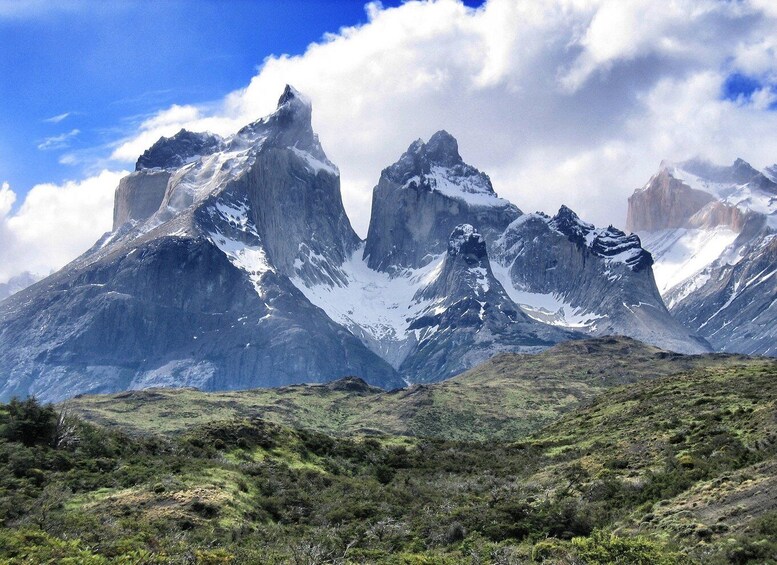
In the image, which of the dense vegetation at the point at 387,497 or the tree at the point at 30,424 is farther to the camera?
the tree at the point at 30,424

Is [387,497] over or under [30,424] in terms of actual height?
under

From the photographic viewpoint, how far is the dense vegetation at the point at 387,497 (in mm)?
40188

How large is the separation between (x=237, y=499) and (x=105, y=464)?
1210 cm

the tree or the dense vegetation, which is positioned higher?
the tree

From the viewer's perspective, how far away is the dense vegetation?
40188mm

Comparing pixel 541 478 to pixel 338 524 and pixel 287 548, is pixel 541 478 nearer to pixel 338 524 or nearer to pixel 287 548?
pixel 338 524

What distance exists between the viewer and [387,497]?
6194 cm

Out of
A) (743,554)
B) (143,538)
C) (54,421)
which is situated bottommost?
(743,554)

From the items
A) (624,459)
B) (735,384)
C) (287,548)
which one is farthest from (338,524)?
Answer: (735,384)

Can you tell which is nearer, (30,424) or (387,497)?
(387,497)

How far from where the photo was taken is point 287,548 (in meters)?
45.0

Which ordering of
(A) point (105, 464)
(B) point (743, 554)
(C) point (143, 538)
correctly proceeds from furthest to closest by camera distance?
1. (A) point (105, 464)
2. (C) point (143, 538)
3. (B) point (743, 554)

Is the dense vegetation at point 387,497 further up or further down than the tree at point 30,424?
further down

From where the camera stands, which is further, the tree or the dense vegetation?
the tree
